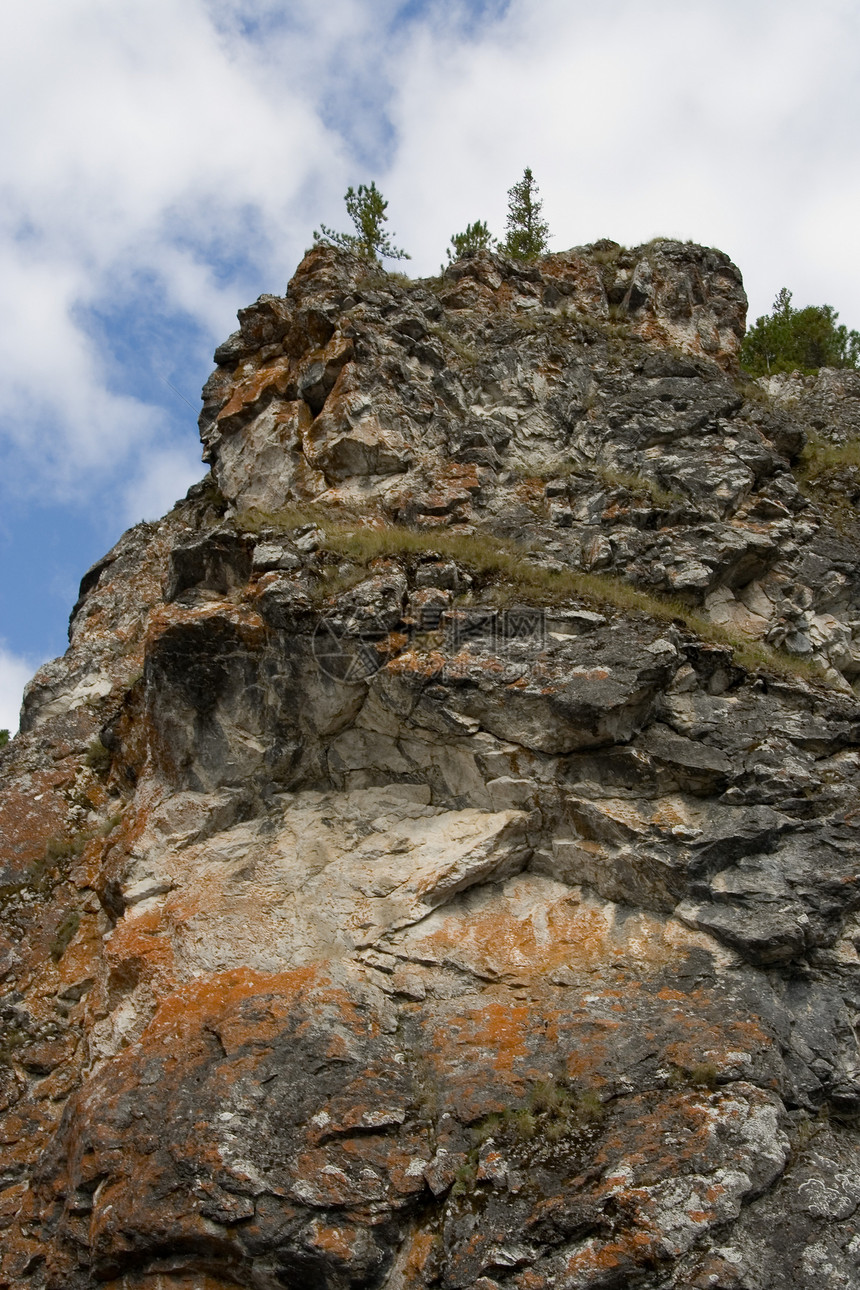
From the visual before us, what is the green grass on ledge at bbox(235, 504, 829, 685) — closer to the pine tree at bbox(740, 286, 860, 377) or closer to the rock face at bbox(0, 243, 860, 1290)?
the rock face at bbox(0, 243, 860, 1290)

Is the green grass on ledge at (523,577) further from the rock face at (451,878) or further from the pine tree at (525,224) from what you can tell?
the pine tree at (525,224)

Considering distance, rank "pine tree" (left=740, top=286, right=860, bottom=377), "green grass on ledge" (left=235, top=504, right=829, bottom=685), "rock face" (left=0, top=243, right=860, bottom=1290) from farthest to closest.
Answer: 1. "pine tree" (left=740, top=286, right=860, bottom=377)
2. "green grass on ledge" (left=235, top=504, right=829, bottom=685)
3. "rock face" (left=0, top=243, right=860, bottom=1290)

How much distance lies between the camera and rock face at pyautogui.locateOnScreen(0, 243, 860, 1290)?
7.49 m

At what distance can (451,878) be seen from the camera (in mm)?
9805

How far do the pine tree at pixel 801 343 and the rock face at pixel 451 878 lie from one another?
1483 cm

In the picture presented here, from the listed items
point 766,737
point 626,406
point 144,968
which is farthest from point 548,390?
point 144,968

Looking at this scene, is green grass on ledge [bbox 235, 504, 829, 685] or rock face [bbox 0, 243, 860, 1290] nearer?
rock face [bbox 0, 243, 860, 1290]

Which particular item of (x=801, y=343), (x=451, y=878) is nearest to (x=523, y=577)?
(x=451, y=878)

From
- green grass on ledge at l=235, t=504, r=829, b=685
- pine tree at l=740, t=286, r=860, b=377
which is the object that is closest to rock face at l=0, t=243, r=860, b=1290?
green grass on ledge at l=235, t=504, r=829, b=685

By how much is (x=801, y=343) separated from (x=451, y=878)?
26549 mm

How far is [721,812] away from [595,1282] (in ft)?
15.0

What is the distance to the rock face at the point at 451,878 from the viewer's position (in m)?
7.49

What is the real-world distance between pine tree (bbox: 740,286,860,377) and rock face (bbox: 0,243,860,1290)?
1483 centimetres

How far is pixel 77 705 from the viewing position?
15.3 m
